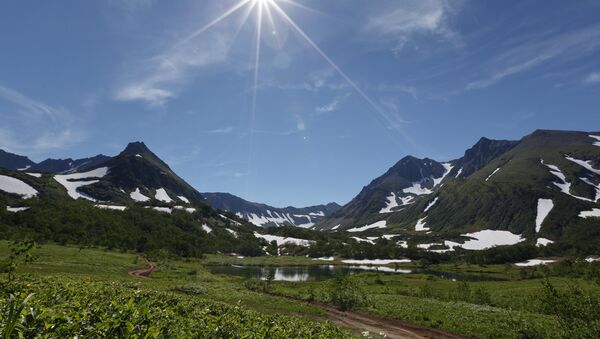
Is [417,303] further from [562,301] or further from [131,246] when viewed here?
[131,246]

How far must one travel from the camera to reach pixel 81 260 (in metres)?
82.3

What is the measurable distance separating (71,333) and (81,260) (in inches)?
3575

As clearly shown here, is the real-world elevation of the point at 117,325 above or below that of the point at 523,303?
above

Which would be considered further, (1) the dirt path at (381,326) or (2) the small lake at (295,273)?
(2) the small lake at (295,273)

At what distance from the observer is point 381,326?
38.2 metres

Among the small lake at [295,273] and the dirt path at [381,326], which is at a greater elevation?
the dirt path at [381,326]

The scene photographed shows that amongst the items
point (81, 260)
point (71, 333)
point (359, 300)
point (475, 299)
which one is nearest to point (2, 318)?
point (71, 333)

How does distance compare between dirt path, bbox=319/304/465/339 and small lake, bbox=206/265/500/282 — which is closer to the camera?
dirt path, bbox=319/304/465/339

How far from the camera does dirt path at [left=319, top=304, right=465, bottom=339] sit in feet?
114

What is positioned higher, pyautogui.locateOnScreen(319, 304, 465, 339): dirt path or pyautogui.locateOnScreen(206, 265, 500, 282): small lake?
pyautogui.locateOnScreen(319, 304, 465, 339): dirt path

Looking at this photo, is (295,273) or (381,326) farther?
(295,273)

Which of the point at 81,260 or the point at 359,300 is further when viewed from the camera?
the point at 81,260

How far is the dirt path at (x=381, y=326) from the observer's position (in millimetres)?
34844

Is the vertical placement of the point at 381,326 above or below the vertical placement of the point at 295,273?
above
